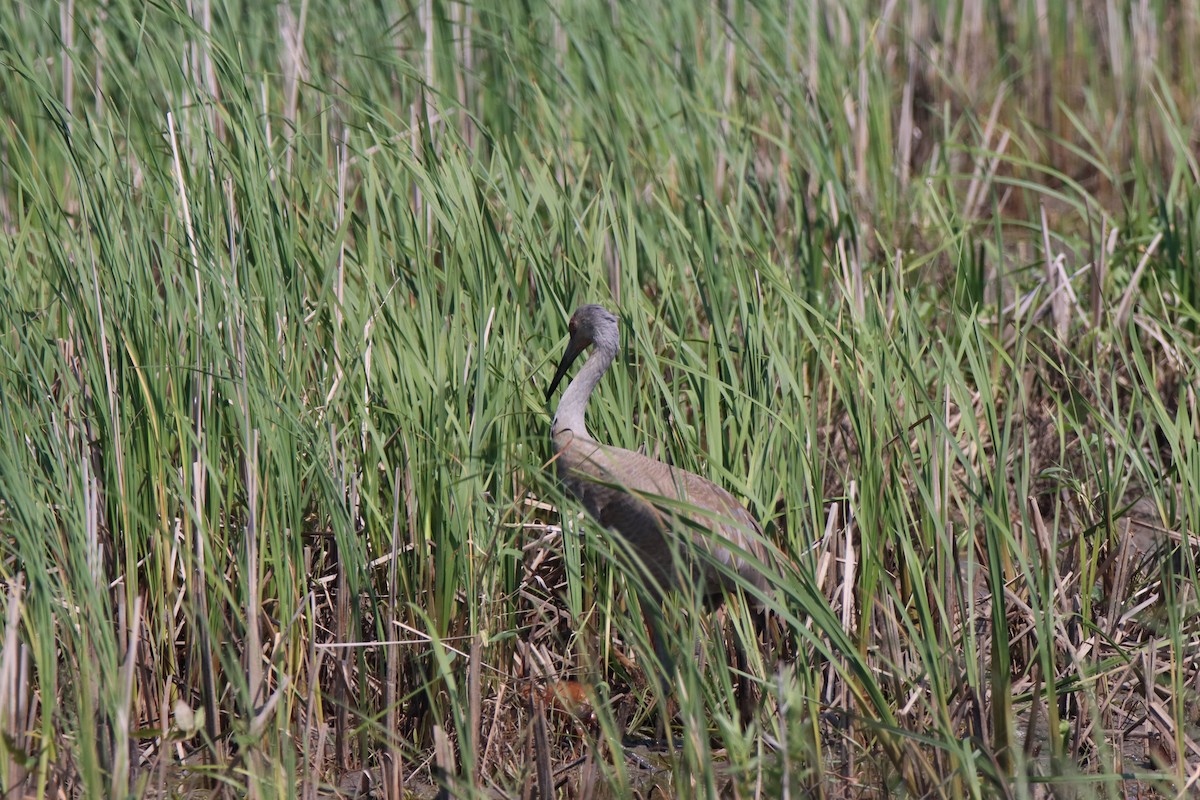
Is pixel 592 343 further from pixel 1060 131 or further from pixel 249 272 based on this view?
pixel 1060 131

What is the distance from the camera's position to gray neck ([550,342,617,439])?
3.38m

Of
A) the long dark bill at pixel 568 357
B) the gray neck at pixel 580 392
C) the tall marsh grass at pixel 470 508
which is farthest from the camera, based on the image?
the long dark bill at pixel 568 357

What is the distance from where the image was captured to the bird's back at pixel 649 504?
321cm

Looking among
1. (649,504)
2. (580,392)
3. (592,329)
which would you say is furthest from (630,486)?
(592,329)

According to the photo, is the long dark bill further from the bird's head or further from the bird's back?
the bird's back

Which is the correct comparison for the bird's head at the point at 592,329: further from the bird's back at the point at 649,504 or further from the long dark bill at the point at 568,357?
the bird's back at the point at 649,504

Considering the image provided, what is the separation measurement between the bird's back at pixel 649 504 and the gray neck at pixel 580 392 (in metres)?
0.04

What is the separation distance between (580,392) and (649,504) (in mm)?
357

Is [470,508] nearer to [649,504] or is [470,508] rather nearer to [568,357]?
[649,504]

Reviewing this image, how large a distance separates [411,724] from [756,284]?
1368 millimetres

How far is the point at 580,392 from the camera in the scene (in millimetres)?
3393

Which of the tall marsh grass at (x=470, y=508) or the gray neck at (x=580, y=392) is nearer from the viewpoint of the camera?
the tall marsh grass at (x=470, y=508)

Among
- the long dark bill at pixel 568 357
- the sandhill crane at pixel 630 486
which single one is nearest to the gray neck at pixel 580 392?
the sandhill crane at pixel 630 486

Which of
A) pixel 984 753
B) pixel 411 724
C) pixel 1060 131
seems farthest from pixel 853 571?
pixel 1060 131
